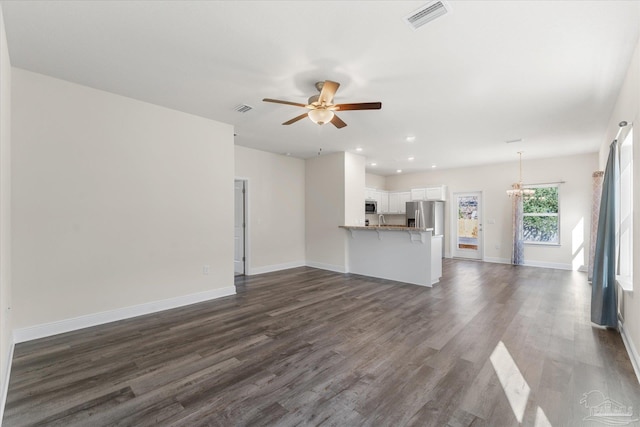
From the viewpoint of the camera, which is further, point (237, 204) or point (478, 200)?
point (478, 200)

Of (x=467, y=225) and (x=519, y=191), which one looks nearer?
(x=519, y=191)

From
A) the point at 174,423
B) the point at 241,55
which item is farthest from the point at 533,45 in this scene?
→ the point at 174,423

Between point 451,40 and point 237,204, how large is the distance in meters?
5.08

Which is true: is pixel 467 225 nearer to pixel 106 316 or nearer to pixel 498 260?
pixel 498 260

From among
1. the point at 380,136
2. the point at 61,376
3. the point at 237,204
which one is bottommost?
the point at 61,376

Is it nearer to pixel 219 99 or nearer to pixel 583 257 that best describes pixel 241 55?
pixel 219 99

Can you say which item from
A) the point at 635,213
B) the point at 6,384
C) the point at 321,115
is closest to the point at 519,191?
the point at 635,213

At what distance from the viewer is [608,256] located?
10.4ft

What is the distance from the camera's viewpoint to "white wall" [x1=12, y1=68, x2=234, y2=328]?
2.97 metres

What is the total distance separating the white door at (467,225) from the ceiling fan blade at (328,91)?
7004mm

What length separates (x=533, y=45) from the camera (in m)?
2.44

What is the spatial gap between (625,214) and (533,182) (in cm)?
443

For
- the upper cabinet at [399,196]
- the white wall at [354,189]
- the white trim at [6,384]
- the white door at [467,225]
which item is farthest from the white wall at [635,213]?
the upper cabinet at [399,196]

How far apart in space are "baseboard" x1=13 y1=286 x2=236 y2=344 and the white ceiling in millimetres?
2770
